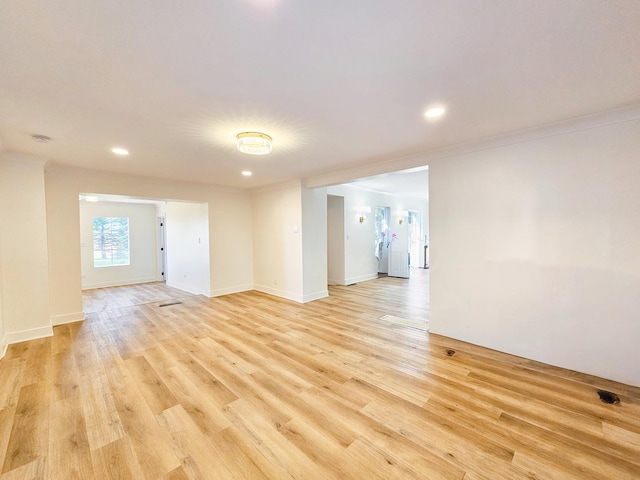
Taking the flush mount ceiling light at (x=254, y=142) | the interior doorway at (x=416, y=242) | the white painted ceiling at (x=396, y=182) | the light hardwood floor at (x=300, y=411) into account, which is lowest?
the light hardwood floor at (x=300, y=411)

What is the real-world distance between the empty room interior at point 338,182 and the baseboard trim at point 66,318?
0.08m

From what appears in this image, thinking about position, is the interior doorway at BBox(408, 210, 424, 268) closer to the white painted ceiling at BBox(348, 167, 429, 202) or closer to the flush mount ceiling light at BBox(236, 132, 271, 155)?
the white painted ceiling at BBox(348, 167, 429, 202)

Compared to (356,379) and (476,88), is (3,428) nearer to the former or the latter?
(356,379)

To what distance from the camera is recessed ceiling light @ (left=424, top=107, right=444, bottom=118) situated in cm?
226

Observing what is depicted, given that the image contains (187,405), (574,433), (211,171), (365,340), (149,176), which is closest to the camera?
(574,433)

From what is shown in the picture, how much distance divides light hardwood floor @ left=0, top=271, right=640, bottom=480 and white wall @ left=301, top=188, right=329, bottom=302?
6.02 ft

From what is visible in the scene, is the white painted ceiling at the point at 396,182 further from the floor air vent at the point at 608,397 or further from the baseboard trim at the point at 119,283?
the baseboard trim at the point at 119,283

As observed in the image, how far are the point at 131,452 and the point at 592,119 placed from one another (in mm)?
4595

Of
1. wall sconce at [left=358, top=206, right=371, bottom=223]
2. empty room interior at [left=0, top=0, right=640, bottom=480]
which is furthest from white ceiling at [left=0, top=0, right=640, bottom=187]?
wall sconce at [left=358, top=206, right=371, bottom=223]

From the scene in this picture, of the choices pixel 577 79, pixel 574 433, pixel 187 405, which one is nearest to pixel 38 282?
pixel 187 405

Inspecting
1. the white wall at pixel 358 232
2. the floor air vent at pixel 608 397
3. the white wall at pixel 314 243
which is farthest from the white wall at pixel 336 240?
the floor air vent at pixel 608 397

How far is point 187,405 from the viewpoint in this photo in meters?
2.11

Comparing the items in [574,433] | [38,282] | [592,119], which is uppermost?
[592,119]

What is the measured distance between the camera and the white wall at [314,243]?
5.29 m
